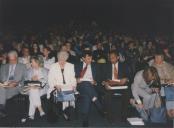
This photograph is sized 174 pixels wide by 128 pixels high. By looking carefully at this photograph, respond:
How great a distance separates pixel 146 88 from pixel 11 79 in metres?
2.67

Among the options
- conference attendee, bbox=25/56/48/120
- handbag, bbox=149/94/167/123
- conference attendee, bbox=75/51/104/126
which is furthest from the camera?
conference attendee, bbox=25/56/48/120

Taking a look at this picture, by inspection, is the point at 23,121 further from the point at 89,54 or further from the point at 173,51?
the point at 173,51

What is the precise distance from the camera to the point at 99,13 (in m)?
20.4

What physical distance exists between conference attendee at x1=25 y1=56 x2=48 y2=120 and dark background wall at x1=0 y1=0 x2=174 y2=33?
11202mm

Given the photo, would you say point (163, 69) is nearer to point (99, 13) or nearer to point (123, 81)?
point (123, 81)

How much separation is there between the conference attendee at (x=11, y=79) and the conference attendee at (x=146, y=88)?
2.21 meters

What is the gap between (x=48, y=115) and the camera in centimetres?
761

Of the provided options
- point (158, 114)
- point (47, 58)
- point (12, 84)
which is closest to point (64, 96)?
point (12, 84)

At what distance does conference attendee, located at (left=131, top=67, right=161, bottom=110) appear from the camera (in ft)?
24.0

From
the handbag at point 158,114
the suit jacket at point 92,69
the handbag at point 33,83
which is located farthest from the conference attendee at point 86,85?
the handbag at point 158,114

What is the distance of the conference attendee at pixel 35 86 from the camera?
299 inches

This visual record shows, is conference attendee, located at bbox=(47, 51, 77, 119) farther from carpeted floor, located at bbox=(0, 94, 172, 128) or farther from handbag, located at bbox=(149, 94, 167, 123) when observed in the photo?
handbag, located at bbox=(149, 94, 167, 123)

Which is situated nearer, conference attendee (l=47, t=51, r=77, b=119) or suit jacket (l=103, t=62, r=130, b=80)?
conference attendee (l=47, t=51, r=77, b=119)

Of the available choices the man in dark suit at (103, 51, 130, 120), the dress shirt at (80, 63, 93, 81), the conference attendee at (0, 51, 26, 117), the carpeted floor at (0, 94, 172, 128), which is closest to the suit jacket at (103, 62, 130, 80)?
the man in dark suit at (103, 51, 130, 120)
